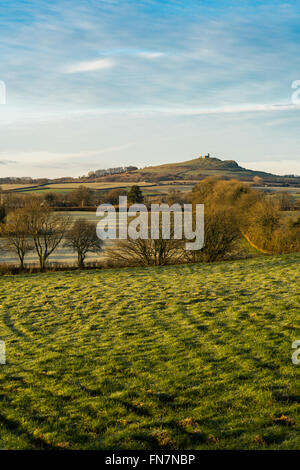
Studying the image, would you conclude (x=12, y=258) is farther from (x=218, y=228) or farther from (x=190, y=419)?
(x=190, y=419)

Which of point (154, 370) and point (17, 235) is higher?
point (17, 235)

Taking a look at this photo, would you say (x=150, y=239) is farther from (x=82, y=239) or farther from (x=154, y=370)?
(x=154, y=370)

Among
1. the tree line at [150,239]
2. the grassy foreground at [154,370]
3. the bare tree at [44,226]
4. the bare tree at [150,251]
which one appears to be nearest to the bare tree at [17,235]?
the tree line at [150,239]

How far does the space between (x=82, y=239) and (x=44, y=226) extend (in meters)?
6.51

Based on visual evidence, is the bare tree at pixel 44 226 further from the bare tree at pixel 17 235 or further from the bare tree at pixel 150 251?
the bare tree at pixel 150 251

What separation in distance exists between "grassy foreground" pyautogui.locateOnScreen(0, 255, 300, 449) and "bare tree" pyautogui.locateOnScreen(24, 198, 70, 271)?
109ft

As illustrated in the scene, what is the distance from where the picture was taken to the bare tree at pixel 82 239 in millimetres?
52125

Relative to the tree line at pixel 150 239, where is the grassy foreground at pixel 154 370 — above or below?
below

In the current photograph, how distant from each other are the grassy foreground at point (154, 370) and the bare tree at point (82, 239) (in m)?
32.1

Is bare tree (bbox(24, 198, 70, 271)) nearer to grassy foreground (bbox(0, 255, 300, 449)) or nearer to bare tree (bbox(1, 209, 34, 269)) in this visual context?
bare tree (bbox(1, 209, 34, 269))

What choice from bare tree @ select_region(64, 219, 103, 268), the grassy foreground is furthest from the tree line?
the grassy foreground

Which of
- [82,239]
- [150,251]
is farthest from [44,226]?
[150,251]

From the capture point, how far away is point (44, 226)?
54562mm

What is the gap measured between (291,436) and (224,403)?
1.61m
